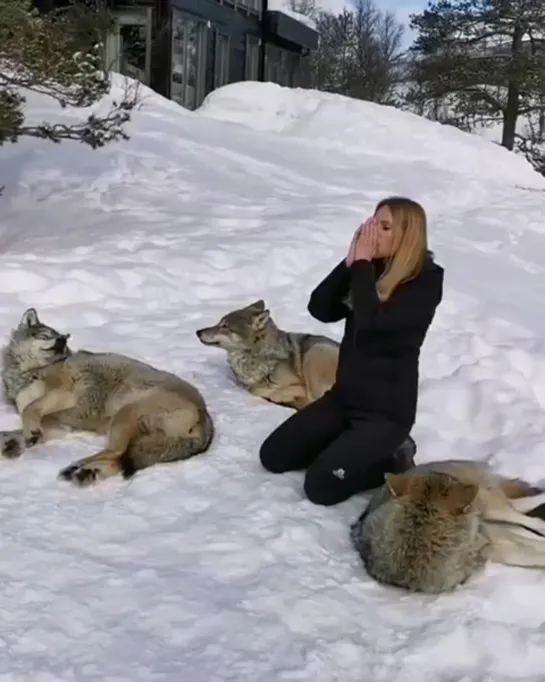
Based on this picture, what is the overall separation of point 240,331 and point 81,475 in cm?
206

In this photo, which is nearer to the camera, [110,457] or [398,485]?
[398,485]

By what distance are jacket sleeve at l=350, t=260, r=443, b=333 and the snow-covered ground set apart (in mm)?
898

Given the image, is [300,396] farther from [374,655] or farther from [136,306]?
[374,655]

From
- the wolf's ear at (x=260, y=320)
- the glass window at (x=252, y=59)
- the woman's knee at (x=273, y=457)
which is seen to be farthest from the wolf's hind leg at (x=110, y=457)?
the glass window at (x=252, y=59)

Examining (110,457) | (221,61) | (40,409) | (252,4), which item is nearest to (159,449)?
(110,457)

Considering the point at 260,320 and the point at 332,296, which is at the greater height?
the point at 332,296

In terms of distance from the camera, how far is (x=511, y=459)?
16.5ft

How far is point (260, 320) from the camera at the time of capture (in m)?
6.05

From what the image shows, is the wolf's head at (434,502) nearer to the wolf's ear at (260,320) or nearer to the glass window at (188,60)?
the wolf's ear at (260,320)

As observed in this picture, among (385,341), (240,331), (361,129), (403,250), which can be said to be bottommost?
(240,331)

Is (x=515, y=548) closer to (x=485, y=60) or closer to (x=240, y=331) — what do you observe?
(x=240, y=331)

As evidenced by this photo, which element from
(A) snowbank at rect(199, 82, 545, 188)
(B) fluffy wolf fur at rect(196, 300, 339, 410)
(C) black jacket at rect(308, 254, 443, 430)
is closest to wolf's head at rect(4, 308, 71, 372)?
(B) fluffy wolf fur at rect(196, 300, 339, 410)

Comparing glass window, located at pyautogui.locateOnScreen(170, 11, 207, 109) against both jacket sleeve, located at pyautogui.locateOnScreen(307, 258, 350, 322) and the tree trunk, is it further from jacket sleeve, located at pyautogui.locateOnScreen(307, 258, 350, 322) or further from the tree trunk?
jacket sleeve, located at pyautogui.locateOnScreen(307, 258, 350, 322)

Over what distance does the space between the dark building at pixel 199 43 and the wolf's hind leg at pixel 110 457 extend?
48.8 feet
